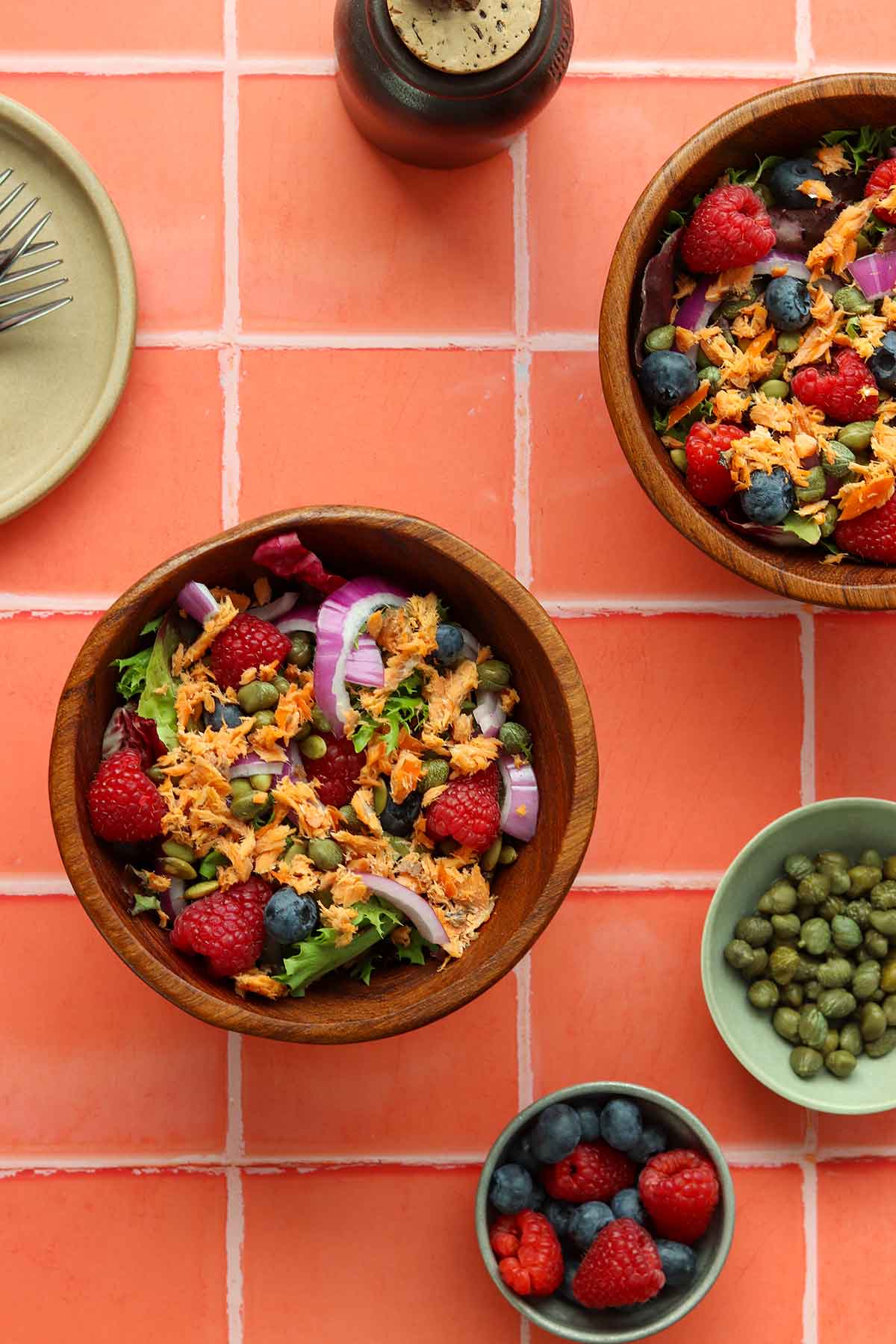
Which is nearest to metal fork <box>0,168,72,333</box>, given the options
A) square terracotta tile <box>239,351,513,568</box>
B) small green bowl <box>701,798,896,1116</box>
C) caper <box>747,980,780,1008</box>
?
square terracotta tile <box>239,351,513,568</box>

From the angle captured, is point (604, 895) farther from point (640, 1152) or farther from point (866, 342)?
point (866, 342)

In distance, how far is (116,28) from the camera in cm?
146

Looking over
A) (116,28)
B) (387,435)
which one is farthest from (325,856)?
(116,28)

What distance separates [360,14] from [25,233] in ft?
1.41

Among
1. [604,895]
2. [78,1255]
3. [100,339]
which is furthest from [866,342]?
[78,1255]

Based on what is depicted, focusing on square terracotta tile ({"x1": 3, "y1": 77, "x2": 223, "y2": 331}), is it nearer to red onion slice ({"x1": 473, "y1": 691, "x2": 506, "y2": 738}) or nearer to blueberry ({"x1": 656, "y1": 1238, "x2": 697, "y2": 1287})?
red onion slice ({"x1": 473, "y1": 691, "x2": 506, "y2": 738})

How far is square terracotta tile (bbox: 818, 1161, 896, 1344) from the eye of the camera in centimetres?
152

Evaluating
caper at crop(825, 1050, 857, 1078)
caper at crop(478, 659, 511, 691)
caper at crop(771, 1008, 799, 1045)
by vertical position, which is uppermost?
caper at crop(478, 659, 511, 691)

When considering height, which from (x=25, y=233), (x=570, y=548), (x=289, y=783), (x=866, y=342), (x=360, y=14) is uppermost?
(x=360, y=14)

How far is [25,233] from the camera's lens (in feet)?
4.73

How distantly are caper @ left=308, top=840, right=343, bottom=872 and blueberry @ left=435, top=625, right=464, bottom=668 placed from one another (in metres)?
0.21

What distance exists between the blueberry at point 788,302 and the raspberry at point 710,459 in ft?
0.39

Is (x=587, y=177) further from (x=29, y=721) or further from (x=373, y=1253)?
(x=373, y=1253)

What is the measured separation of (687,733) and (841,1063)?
39 centimetres
